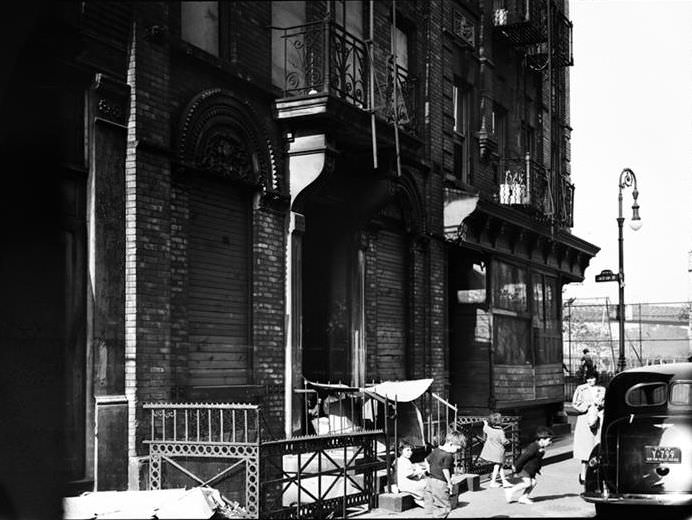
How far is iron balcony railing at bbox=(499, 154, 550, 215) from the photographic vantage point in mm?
11344

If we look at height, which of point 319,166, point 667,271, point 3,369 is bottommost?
point 3,369

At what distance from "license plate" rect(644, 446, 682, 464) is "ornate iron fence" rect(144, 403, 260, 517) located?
3.92 metres

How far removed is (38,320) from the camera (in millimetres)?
5199

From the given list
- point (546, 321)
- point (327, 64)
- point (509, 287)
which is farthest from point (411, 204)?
point (327, 64)

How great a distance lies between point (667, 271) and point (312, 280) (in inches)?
186

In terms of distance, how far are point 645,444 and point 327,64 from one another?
5120 mm

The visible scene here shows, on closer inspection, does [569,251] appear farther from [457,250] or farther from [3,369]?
[3,369]

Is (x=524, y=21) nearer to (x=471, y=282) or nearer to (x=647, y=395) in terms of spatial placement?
(x=647, y=395)

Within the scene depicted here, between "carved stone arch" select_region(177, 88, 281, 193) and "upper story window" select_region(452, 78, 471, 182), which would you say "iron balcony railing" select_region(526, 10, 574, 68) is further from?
"carved stone arch" select_region(177, 88, 281, 193)

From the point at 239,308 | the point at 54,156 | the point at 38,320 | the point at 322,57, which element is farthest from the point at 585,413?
the point at 54,156

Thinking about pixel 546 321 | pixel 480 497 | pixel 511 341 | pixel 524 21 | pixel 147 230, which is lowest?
pixel 480 497

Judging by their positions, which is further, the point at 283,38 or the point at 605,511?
the point at 605,511

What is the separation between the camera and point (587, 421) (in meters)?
11.7

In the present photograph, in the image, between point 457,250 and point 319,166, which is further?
point 457,250
